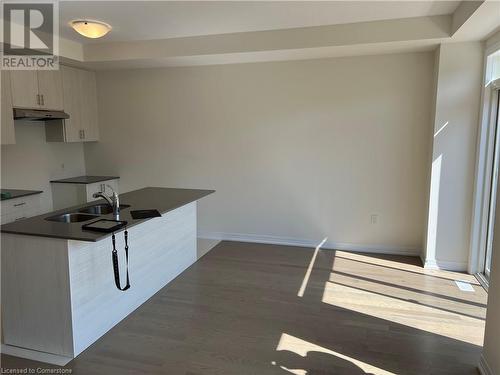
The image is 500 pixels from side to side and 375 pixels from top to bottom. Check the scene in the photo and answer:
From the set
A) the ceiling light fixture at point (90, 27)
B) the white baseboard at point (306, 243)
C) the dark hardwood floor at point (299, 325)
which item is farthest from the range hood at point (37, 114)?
the dark hardwood floor at point (299, 325)

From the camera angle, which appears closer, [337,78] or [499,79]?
[499,79]

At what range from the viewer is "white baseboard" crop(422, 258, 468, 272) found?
4.00 meters

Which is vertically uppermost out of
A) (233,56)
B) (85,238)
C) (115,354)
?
(233,56)

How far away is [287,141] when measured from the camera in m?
4.83

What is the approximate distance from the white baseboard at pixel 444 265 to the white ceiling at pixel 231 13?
2605 mm

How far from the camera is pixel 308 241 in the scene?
4.93m

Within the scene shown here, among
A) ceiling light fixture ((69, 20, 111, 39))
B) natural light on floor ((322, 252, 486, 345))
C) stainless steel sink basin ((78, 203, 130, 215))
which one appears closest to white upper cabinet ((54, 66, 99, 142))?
ceiling light fixture ((69, 20, 111, 39))

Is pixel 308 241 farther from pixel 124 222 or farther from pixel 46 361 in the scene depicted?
pixel 46 361

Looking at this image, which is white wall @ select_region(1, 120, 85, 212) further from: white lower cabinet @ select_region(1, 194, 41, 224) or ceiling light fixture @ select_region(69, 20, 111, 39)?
ceiling light fixture @ select_region(69, 20, 111, 39)

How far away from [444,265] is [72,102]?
518 centimetres

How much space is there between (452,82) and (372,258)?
2186mm

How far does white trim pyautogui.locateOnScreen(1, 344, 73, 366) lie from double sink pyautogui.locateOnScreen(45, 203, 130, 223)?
93 centimetres

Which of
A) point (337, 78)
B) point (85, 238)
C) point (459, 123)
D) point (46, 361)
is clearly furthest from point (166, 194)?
point (459, 123)

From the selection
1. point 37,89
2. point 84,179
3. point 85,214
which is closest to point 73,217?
point 85,214
